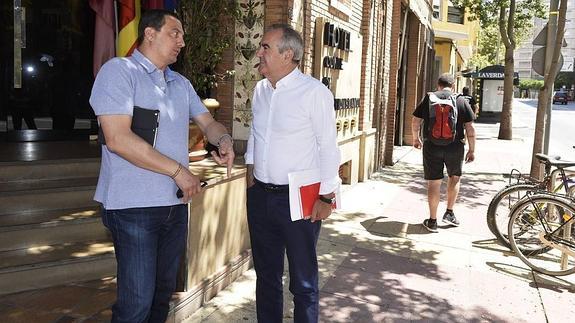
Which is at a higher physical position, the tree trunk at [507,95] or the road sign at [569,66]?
the road sign at [569,66]

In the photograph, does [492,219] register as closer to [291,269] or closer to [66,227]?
[291,269]

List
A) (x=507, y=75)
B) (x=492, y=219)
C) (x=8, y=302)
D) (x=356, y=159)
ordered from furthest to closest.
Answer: (x=507, y=75)
(x=356, y=159)
(x=492, y=219)
(x=8, y=302)

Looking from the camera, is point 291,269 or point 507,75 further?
point 507,75

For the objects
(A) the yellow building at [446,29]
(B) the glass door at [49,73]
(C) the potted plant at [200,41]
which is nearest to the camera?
(C) the potted plant at [200,41]

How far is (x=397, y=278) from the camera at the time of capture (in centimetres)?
489

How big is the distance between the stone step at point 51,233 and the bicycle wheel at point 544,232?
3.92 metres

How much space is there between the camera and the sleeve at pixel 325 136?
299cm

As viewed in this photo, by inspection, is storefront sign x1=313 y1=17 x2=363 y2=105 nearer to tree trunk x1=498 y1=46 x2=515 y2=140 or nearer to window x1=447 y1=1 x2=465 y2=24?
tree trunk x1=498 y1=46 x2=515 y2=140

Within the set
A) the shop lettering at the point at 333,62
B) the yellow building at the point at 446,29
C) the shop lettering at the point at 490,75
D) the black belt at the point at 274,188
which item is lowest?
the black belt at the point at 274,188

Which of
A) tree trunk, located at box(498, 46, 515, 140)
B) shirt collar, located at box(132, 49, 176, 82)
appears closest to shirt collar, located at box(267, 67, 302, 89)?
shirt collar, located at box(132, 49, 176, 82)

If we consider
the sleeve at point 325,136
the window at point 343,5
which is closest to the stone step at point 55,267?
the sleeve at point 325,136

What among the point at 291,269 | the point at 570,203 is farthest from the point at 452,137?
the point at 291,269

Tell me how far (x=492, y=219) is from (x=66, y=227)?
14.0 ft

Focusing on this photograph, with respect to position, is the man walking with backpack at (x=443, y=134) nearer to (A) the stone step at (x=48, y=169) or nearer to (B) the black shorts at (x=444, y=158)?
(B) the black shorts at (x=444, y=158)
